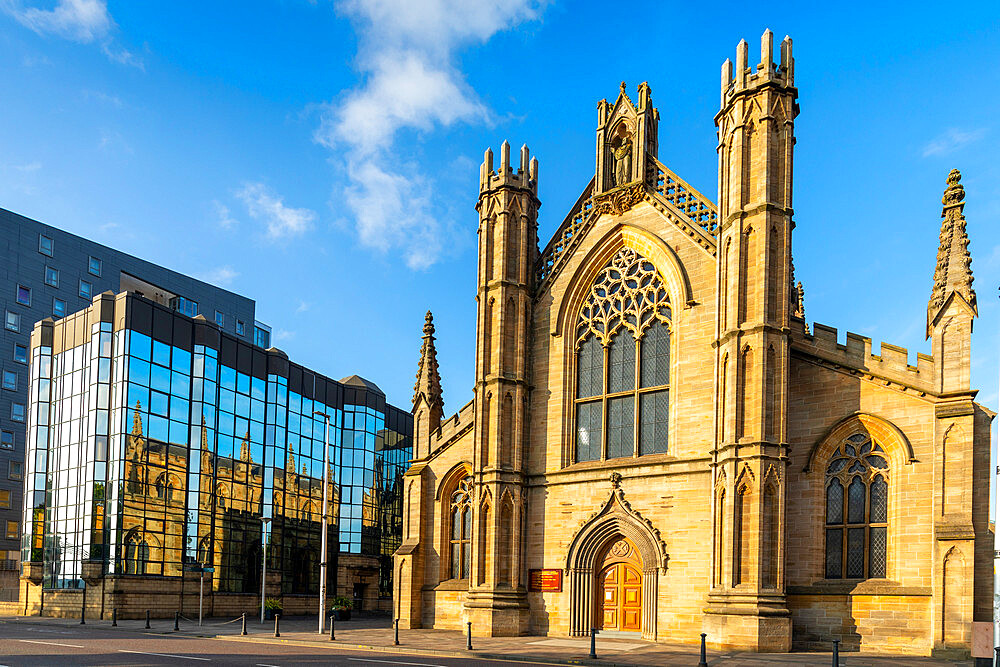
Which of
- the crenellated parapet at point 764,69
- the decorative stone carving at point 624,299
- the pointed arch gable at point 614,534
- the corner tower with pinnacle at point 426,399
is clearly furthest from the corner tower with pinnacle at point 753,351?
the corner tower with pinnacle at point 426,399

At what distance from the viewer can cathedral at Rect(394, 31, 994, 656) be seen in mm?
24359

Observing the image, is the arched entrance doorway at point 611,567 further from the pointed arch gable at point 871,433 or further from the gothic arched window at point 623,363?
the pointed arch gable at point 871,433

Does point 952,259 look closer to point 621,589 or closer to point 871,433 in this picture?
point 871,433

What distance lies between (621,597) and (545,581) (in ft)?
9.21

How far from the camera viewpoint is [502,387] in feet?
107

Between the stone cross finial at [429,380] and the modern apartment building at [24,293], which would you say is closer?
the stone cross finial at [429,380]

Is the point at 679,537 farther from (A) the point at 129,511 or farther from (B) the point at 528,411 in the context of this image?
(A) the point at 129,511

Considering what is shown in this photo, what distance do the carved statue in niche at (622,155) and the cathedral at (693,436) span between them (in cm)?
7

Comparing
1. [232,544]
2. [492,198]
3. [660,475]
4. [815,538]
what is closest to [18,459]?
[232,544]

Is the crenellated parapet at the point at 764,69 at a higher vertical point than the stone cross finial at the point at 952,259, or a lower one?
higher

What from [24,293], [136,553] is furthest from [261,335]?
[136,553]

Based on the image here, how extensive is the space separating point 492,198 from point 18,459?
52704 millimetres

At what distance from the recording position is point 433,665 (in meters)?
19.9

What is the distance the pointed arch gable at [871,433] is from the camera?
81.4 ft
